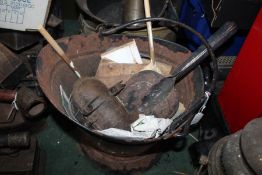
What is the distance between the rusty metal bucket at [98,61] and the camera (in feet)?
5.30

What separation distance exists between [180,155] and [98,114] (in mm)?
832

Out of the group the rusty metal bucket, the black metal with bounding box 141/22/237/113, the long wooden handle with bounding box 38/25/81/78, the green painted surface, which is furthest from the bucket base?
the long wooden handle with bounding box 38/25/81/78

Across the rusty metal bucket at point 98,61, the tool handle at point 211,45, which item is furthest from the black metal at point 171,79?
the rusty metal bucket at point 98,61

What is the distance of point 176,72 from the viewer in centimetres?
162

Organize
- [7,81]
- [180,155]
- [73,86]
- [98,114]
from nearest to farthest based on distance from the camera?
[98,114]
[73,86]
[7,81]
[180,155]

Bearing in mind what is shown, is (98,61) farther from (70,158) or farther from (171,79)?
(70,158)

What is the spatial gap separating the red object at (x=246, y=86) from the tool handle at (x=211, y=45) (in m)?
0.16

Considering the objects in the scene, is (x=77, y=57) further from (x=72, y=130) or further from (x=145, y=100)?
(x=72, y=130)

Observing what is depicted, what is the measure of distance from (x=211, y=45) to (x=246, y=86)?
0.38m

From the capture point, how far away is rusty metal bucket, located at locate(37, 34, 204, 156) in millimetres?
1614

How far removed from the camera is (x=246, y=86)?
175 cm

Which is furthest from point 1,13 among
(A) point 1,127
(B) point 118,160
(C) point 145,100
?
(B) point 118,160

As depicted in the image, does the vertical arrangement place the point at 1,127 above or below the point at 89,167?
above

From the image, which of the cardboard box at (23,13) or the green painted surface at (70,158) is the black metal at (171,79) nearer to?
the green painted surface at (70,158)
